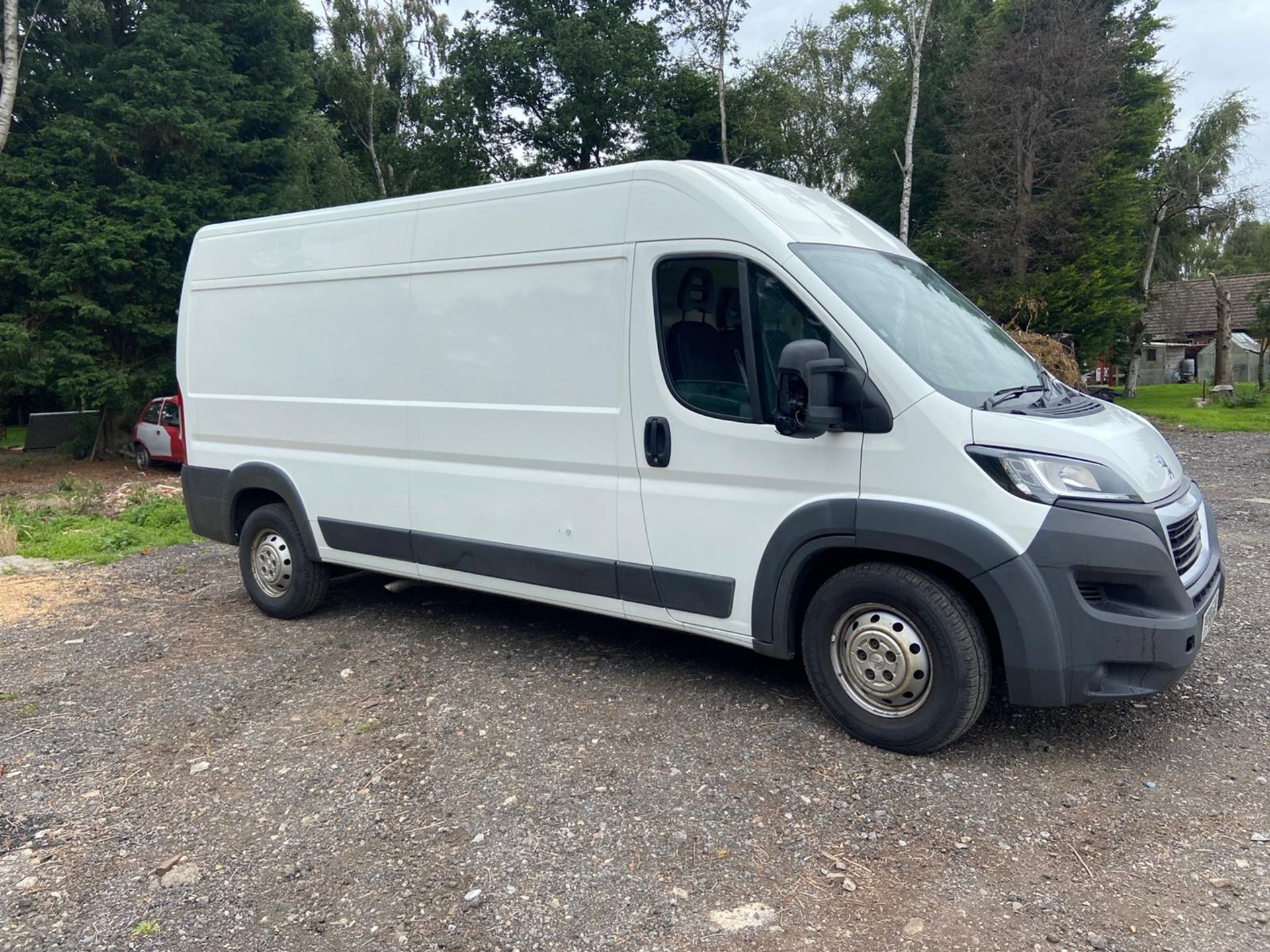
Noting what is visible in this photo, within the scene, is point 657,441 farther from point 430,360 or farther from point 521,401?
point 430,360

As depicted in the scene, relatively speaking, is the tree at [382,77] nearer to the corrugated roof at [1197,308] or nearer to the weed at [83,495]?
the weed at [83,495]

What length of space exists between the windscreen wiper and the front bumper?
21.2 inches

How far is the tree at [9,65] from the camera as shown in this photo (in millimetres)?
16203

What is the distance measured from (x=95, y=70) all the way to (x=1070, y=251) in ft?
83.3

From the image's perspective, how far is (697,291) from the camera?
4.40 m

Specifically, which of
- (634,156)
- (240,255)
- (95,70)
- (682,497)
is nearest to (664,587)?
(682,497)

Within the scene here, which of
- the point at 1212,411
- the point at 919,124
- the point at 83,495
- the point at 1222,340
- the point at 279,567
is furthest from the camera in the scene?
the point at 919,124

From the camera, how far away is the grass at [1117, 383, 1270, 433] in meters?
20.1

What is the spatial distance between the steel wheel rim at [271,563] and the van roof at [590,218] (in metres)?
1.91

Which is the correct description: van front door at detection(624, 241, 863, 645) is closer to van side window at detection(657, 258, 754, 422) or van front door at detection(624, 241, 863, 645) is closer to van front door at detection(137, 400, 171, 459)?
van side window at detection(657, 258, 754, 422)

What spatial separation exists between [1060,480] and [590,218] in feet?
8.48

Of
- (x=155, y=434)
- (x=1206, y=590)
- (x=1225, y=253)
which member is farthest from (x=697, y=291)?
(x=1225, y=253)

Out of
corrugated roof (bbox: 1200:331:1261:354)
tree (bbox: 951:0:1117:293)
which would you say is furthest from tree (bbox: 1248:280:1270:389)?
corrugated roof (bbox: 1200:331:1261:354)

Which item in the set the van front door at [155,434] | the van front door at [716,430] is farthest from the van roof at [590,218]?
the van front door at [155,434]
